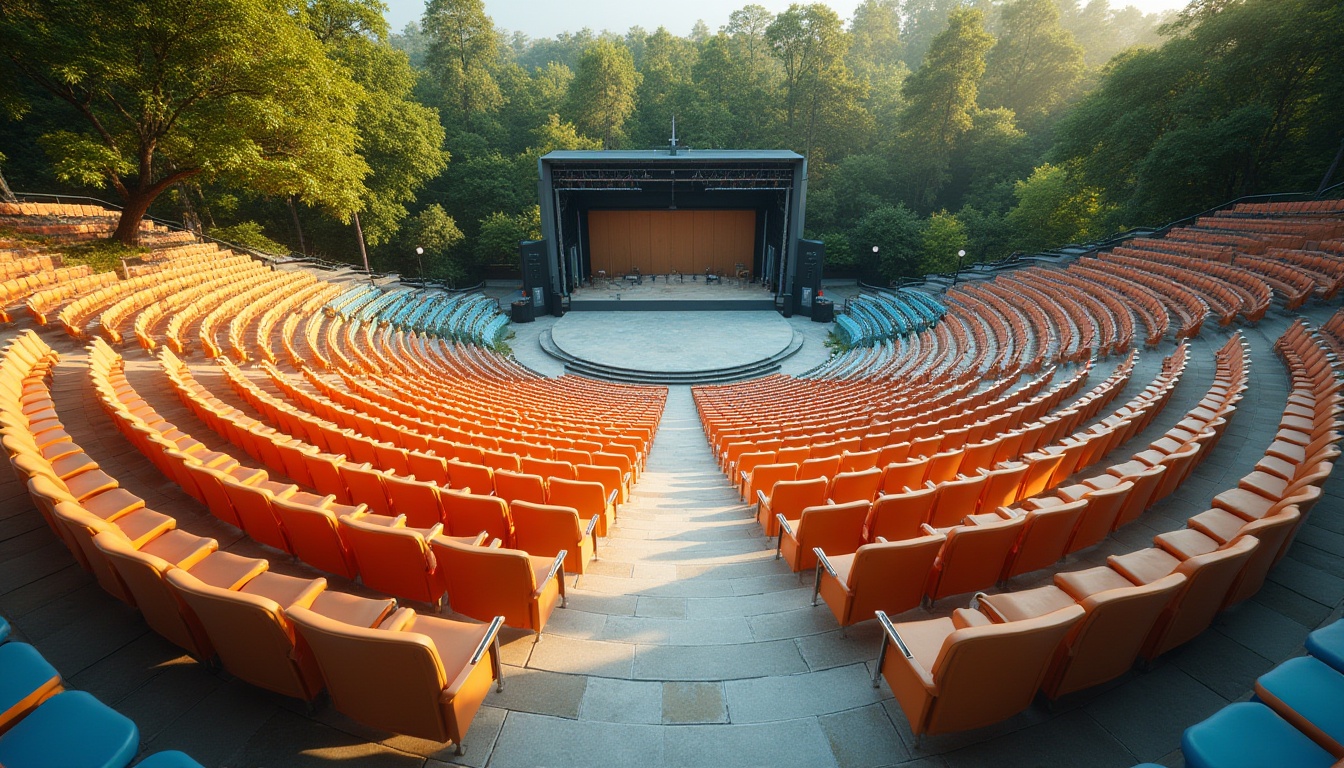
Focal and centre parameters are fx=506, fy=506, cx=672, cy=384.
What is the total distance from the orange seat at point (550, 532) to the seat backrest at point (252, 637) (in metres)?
1.74

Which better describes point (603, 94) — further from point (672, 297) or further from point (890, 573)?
point (890, 573)

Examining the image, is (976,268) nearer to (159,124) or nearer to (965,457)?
(965,457)

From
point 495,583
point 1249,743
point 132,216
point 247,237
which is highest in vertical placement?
point 132,216

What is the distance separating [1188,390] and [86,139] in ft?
90.4

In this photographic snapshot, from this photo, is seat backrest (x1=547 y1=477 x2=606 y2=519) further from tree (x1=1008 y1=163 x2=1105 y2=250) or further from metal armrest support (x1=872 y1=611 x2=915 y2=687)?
tree (x1=1008 y1=163 x2=1105 y2=250)

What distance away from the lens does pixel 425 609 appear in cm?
399

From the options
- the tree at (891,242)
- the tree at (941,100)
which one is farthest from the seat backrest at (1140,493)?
the tree at (941,100)

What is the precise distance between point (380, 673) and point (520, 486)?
267 cm

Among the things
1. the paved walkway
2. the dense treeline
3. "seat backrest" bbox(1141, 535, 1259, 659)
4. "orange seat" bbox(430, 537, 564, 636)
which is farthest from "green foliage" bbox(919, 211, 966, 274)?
"orange seat" bbox(430, 537, 564, 636)

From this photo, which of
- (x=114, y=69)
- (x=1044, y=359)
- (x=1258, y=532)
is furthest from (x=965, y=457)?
(x=114, y=69)

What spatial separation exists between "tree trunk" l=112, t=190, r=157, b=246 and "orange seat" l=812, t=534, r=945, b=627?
22.8 m

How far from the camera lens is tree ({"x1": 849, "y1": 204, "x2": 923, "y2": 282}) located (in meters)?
30.0

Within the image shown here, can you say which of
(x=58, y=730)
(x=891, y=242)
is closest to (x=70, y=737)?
(x=58, y=730)

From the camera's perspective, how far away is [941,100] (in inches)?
1374
